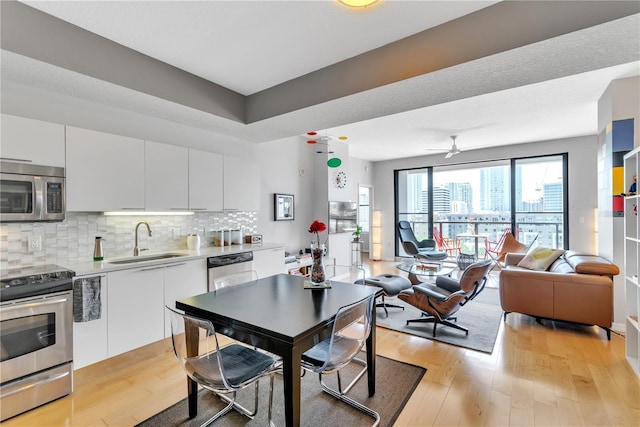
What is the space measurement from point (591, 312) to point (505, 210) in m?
4.13

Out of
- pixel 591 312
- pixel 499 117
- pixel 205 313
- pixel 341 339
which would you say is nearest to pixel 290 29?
pixel 205 313

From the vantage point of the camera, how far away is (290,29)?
2.19 m

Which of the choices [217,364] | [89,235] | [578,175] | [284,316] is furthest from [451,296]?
[578,175]

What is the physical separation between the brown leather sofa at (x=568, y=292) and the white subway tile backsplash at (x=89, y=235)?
393 cm

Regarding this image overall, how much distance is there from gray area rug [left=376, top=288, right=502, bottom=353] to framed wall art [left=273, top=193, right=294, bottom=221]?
219 cm

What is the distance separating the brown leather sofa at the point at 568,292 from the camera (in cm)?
315

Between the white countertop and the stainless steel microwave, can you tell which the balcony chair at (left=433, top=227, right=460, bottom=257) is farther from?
the stainless steel microwave

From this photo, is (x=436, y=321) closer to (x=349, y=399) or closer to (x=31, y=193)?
(x=349, y=399)

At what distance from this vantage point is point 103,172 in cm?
275

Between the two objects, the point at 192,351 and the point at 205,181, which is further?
A: the point at 205,181

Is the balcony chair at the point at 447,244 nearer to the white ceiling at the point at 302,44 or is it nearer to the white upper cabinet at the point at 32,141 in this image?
the white ceiling at the point at 302,44

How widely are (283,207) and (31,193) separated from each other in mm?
3273

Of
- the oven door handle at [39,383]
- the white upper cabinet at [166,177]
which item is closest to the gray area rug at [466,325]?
the white upper cabinet at [166,177]

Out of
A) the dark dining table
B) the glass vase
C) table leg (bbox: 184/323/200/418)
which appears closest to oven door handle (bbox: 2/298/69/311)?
the dark dining table
